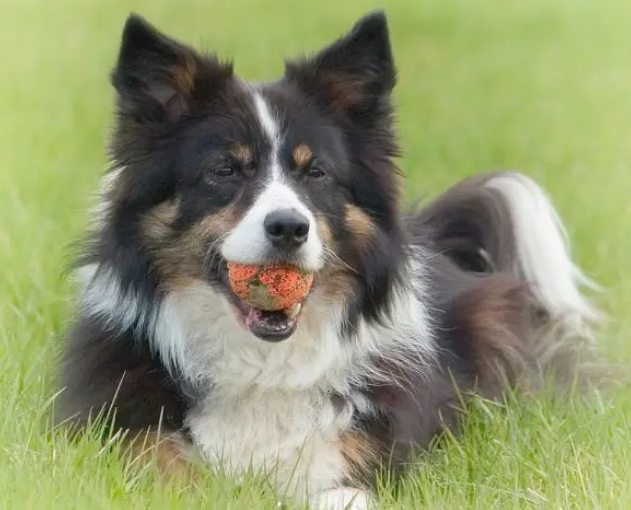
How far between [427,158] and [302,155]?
6.17m

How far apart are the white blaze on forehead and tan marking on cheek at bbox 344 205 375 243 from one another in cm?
38

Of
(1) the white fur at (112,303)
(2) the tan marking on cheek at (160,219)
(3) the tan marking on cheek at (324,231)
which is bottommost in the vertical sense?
(1) the white fur at (112,303)

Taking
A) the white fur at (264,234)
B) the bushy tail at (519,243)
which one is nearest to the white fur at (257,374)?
the white fur at (264,234)

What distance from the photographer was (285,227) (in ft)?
13.5

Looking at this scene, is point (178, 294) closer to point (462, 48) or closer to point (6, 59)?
point (6, 59)

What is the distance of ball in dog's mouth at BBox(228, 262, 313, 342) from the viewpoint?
4289 mm

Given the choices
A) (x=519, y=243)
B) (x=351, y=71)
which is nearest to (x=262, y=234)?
(x=351, y=71)

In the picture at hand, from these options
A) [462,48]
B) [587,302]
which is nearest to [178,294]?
[587,302]

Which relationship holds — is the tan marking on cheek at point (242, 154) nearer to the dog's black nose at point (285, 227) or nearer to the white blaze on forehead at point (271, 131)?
the white blaze on forehead at point (271, 131)

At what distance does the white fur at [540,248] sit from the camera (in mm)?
6180

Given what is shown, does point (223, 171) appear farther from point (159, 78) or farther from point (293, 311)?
point (293, 311)

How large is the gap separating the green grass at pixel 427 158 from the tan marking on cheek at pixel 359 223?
0.99 metres

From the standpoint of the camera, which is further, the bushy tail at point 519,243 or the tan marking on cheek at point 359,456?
the bushy tail at point 519,243

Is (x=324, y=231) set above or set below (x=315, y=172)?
below
